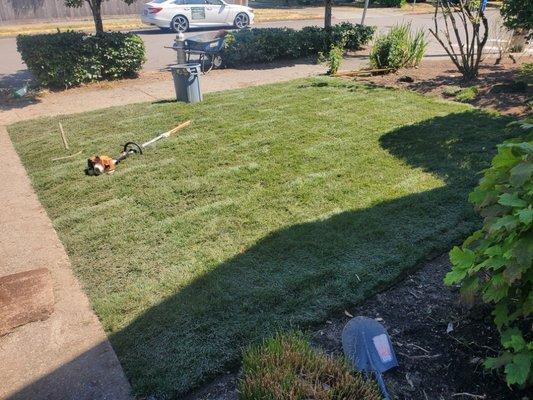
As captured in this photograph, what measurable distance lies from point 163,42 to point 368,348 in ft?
52.4

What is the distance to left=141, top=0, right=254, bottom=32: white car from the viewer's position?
17938mm

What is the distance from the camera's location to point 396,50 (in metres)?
10.2

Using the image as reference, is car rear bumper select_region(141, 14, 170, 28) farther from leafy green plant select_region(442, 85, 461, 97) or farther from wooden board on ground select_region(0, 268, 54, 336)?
wooden board on ground select_region(0, 268, 54, 336)

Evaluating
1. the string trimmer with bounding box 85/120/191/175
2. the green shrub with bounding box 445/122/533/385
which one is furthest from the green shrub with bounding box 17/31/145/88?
the green shrub with bounding box 445/122/533/385

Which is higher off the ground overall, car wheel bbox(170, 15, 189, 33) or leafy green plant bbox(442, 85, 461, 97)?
car wheel bbox(170, 15, 189, 33)

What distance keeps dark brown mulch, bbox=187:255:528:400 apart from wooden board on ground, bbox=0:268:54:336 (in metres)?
1.57

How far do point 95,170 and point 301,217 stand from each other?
9.49 feet

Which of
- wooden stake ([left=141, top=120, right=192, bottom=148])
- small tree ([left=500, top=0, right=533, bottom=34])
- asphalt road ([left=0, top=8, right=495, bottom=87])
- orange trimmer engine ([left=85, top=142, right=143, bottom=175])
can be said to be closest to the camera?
orange trimmer engine ([left=85, top=142, right=143, bottom=175])

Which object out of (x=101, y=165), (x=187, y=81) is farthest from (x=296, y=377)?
(x=187, y=81)

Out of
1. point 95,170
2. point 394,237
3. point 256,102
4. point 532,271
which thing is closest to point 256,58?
point 256,102

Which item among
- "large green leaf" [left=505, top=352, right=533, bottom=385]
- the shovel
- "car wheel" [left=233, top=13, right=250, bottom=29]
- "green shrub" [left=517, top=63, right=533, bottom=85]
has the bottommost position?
the shovel

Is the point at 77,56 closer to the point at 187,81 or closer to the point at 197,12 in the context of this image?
the point at 187,81

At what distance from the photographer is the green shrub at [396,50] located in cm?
1013

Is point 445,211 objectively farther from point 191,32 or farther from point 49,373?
point 191,32
